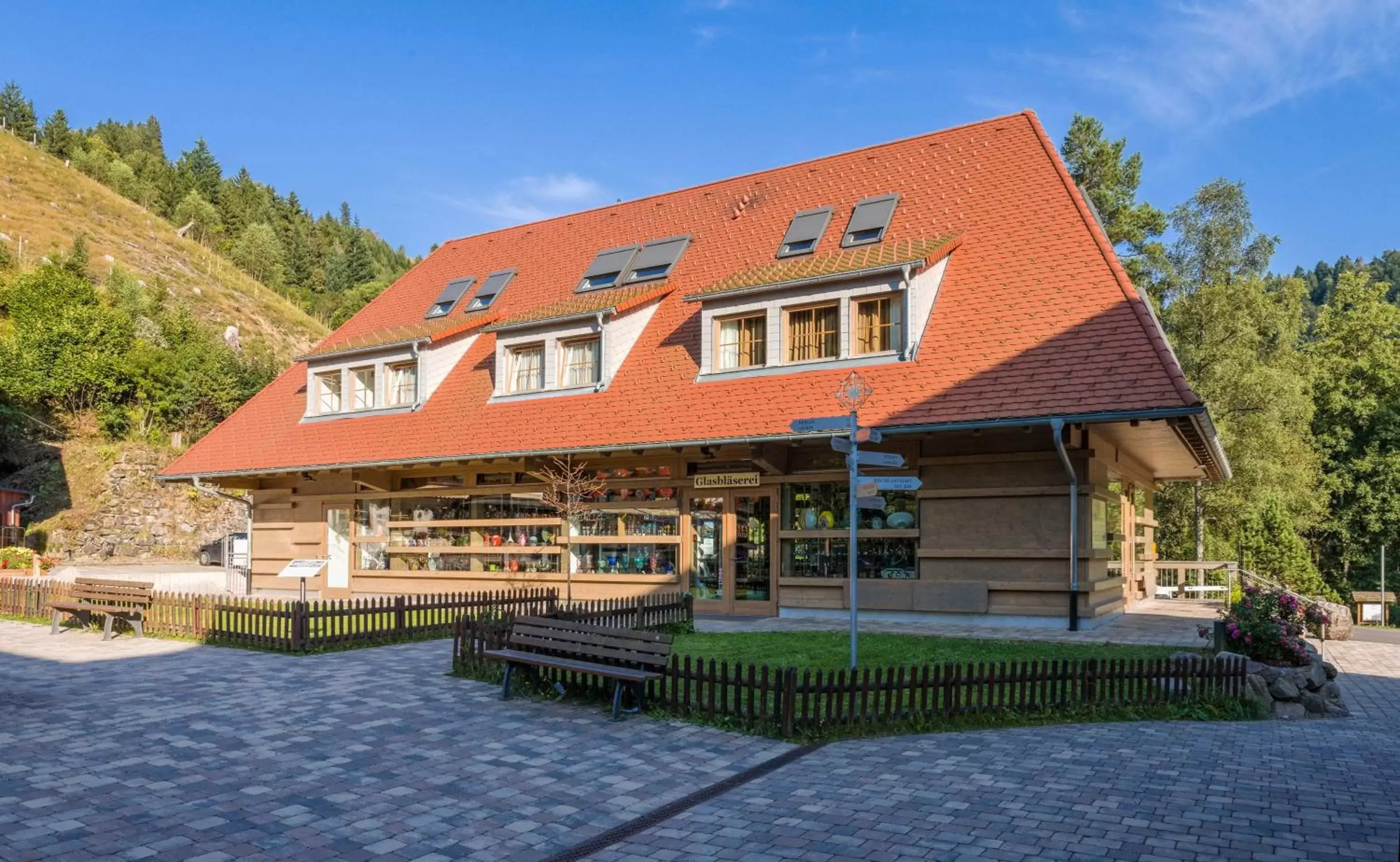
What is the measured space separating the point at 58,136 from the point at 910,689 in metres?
128

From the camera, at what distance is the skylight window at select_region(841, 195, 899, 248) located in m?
20.2

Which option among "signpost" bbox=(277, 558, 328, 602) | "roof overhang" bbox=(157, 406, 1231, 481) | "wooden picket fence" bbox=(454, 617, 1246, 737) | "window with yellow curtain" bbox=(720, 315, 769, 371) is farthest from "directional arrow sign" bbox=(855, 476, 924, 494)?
"signpost" bbox=(277, 558, 328, 602)

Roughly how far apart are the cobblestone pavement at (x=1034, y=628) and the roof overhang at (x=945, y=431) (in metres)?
3.29

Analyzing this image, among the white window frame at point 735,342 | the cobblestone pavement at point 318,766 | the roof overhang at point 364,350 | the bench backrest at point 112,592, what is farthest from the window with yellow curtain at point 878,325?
the bench backrest at point 112,592

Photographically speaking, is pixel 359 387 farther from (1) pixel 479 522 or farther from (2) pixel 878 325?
(2) pixel 878 325

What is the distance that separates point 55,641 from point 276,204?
11768cm

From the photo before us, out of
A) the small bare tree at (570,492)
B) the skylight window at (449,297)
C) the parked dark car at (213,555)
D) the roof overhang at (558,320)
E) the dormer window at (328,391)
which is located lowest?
the parked dark car at (213,555)

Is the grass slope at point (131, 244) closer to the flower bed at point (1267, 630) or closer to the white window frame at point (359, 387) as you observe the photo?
the white window frame at point (359, 387)

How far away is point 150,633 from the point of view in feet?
53.2

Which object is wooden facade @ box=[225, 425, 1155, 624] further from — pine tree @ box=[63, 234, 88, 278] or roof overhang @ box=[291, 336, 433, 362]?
pine tree @ box=[63, 234, 88, 278]

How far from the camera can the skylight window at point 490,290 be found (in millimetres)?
25656

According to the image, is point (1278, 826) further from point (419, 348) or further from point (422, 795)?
point (419, 348)

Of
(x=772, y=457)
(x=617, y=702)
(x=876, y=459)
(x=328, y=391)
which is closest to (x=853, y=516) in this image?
(x=876, y=459)

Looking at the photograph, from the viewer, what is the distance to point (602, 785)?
23.8ft
